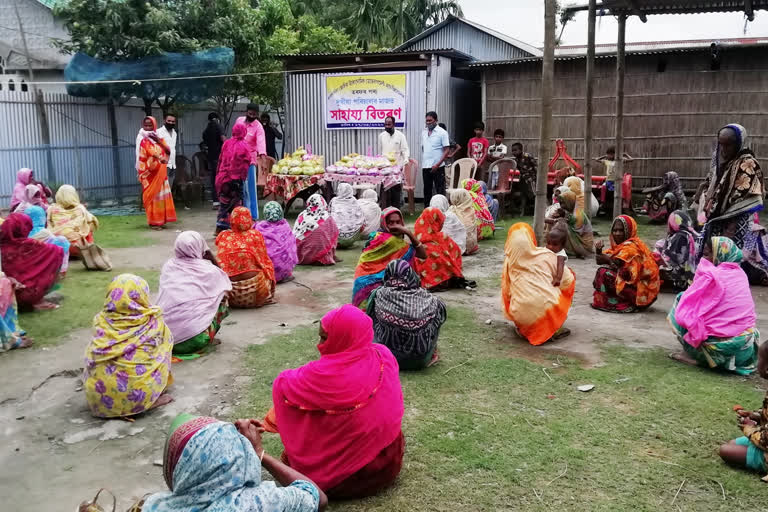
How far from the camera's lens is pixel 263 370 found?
215 inches

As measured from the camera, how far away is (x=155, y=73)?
13.5 m

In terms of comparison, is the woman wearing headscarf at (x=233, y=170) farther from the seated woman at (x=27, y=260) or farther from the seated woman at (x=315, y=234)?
the seated woman at (x=27, y=260)

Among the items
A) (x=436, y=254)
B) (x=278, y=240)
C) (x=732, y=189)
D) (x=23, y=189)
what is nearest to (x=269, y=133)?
(x=23, y=189)

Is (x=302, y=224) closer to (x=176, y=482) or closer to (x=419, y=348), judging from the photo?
(x=419, y=348)

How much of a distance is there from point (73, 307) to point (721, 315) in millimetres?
6327

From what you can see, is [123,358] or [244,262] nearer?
[123,358]

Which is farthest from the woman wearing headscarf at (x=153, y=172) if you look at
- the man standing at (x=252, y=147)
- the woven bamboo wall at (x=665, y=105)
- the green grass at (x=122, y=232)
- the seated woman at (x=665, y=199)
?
the seated woman at (x=665, y=199)

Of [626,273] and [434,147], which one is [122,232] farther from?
[626,273]

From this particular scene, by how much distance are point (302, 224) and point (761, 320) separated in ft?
18.3

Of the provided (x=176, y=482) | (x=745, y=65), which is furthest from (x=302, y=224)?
(x=745, y=65)

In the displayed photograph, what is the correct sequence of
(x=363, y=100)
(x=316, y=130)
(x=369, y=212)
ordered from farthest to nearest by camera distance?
1. (x=316, y=130)
2. (x=363, y=100)
3. (x=369, y=212)

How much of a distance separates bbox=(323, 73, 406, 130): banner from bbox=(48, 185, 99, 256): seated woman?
746 cm

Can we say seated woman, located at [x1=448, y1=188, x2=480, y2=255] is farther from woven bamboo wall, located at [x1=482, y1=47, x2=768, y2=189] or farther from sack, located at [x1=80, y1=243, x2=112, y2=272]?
woven bamboo wall, located at [x1=482, y1=47, x2=768, y2=189]

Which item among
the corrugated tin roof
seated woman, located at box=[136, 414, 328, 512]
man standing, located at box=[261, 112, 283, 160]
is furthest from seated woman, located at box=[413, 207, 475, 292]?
the corrugated tin roof
